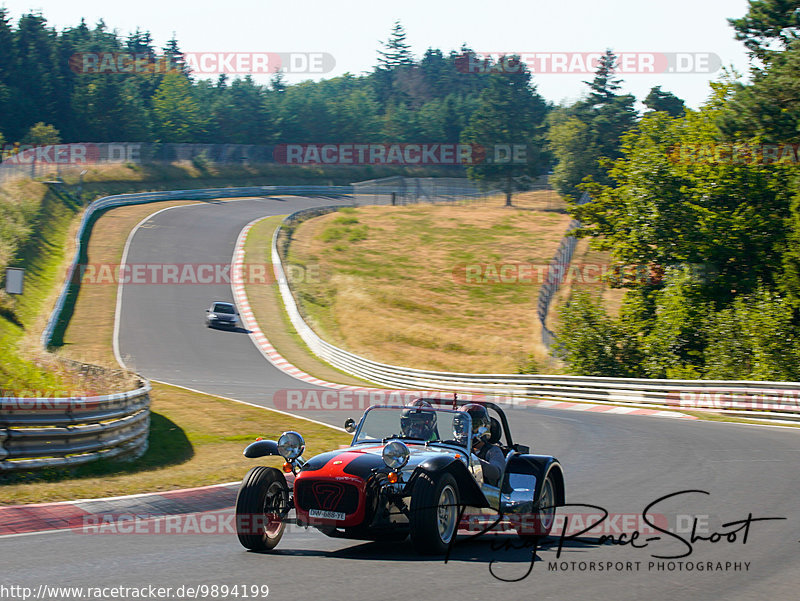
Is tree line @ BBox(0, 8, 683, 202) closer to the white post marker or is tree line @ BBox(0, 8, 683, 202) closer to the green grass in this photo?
the green grass

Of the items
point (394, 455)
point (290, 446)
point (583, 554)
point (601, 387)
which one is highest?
point (394, 455)

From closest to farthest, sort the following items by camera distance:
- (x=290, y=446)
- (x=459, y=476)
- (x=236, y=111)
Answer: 1. (x=459, y=476)
2. (x=290, y=446)
3. (x=236, y=111)

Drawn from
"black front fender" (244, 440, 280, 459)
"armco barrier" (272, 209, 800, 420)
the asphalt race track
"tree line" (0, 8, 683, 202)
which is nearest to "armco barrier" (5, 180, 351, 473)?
the asphalt race track

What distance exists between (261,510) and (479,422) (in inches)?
97.2

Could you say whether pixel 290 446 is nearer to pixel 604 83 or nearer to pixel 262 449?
pixel 262 449

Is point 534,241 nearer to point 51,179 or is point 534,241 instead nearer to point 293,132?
point 51,179

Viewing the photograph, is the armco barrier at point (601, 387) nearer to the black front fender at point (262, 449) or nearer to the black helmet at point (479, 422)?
the black helmet at point (479, 422)

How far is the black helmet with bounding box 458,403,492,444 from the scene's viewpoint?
330 inches

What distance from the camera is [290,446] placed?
305 inches

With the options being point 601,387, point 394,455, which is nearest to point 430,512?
point 394,455

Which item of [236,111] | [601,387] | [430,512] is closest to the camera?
[430,512]

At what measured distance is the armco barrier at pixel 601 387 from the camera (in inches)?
827

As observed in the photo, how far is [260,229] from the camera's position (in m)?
58.0

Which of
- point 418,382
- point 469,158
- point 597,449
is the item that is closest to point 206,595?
point 597,449
